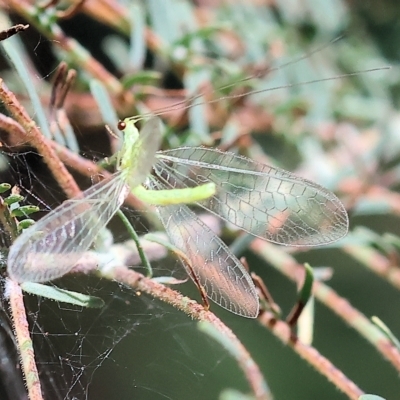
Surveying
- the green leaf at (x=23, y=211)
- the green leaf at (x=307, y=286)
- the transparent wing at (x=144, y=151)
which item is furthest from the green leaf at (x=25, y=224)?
the green leaf at (x=307, y=286)

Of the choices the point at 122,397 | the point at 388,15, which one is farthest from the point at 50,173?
the point at 388,15

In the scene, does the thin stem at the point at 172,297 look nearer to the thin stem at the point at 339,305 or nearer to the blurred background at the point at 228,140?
the blurred background at the point at 228,140

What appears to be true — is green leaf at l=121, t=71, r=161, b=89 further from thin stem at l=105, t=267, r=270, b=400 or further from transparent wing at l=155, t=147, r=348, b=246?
thin stem at l=105, t=267, r=270, b=400

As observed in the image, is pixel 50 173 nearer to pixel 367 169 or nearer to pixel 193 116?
pixel 193 116

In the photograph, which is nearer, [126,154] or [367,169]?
[126,154]

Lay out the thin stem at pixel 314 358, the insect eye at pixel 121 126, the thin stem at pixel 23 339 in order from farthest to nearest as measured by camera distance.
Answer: the insect eye at pixel 121 126 → the thin stem at pixel 314 358 → the thin stem at pixel 23 339
